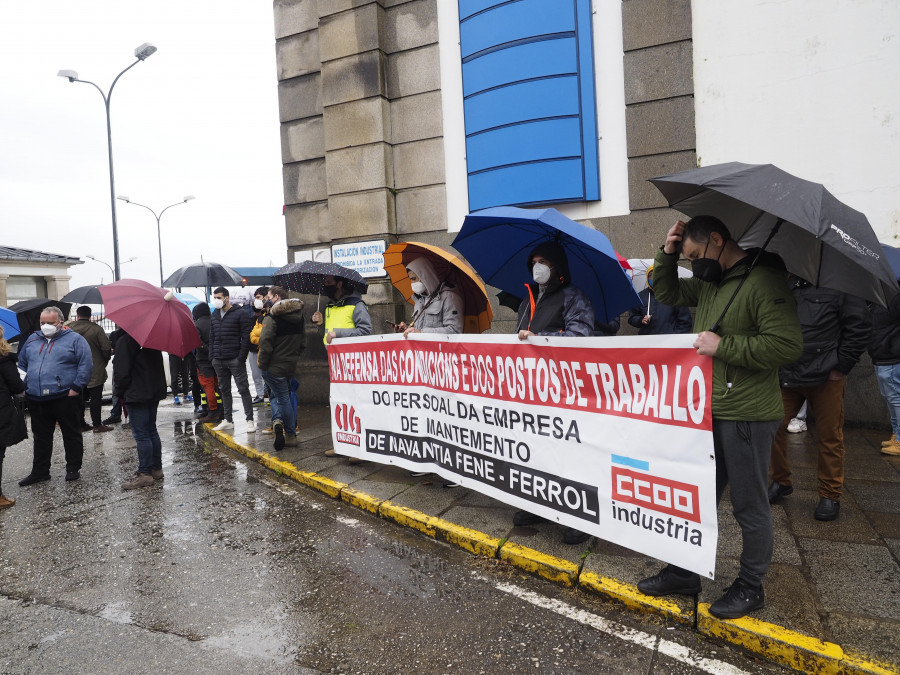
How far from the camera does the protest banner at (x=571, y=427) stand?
306cm

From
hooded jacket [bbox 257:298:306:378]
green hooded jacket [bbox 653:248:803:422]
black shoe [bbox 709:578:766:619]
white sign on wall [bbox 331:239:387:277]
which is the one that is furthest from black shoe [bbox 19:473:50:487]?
green hooded jacket [bbox 653:248:803:422]

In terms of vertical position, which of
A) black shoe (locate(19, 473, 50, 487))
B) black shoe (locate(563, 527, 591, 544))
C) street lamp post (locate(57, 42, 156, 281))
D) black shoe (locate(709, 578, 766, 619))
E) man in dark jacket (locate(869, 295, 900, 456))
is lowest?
black shoe (locate(19, 473, 50, 487))

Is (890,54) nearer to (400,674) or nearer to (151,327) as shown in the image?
(400,674)

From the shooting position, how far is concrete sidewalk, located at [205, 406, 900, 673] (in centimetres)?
272

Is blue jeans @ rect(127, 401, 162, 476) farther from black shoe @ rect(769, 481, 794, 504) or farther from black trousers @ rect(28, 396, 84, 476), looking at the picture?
black shoe @ rect(769, 481, 794, 504)

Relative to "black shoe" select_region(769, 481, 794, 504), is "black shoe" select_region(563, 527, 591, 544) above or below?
below

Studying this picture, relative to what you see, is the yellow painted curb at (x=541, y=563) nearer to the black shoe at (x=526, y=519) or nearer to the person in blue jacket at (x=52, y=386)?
the black shoe at (x=526, y=519)

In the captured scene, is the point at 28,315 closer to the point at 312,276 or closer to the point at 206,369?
the point at 206,369

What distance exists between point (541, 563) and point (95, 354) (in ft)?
29.9

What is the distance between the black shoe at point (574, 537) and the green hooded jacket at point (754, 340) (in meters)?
1.44

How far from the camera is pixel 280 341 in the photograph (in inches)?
272

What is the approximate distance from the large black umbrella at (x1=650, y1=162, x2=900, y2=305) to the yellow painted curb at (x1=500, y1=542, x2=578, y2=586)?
2.12 meters

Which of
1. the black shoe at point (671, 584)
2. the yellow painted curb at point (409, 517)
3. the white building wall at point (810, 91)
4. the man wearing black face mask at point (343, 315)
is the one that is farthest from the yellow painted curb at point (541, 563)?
the white building wall at point (810, 91)

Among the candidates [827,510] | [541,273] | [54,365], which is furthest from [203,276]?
[827,510]
